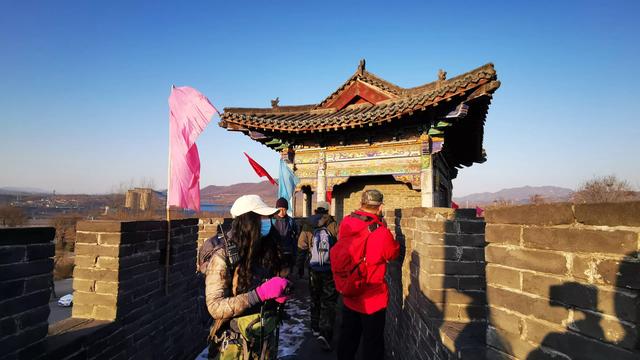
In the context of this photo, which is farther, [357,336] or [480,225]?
[357,336]

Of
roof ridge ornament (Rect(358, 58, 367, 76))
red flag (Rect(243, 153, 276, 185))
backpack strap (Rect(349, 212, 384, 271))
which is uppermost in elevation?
roof ridge ornament (Rect(358, 58, 367, 76))

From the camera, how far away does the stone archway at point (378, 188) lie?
8109 mm

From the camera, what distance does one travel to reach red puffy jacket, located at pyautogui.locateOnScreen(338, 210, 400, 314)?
9.52ft

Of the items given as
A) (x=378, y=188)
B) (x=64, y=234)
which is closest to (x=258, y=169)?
(x=378, y=188)

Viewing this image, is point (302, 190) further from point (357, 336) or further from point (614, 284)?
point (614, 284)

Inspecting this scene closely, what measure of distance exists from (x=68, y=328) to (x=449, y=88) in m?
6.62

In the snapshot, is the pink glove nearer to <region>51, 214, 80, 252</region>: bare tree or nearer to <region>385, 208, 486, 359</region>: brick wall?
<region>385, 208, 486, 359</region>: brick wall

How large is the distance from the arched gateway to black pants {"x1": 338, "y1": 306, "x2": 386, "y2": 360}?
461cm

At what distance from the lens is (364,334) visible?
3.11 meters

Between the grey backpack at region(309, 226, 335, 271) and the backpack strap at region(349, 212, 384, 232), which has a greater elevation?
the backpack strap at region(349, 212, 384, 232)

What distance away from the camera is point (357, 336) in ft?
10.8

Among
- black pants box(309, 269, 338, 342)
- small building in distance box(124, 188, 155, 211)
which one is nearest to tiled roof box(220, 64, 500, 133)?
black pants box(309, 269, 338, 342)

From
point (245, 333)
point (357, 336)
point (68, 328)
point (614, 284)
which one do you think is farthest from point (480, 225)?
point (68, 328)

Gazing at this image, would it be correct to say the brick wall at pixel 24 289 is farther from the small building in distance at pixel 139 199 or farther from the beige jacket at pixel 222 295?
the small building in distance at pixel 139 199
